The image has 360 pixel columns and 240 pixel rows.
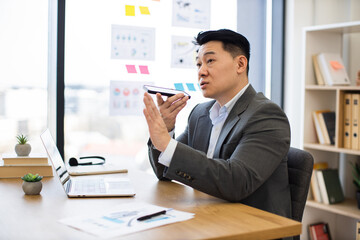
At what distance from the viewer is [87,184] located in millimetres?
1895

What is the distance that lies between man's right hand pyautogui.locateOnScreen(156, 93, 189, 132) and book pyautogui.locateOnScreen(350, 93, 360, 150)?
163cm

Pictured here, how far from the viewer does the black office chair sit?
69.7 inches

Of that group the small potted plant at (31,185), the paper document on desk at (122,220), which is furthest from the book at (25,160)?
the paper document on desk at (122,220)

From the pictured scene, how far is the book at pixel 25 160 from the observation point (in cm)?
209

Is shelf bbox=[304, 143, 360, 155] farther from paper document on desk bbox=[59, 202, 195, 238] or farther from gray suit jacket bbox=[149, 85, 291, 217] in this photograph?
paper document on desk bbox=[59, 202, 195, 238]

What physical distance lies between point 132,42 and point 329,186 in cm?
177

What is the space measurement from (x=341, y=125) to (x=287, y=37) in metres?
0.96

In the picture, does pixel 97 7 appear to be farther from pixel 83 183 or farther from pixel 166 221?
pixel 166 221

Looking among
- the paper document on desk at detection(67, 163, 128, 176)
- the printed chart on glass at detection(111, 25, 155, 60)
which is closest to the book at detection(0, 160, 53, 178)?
the paper document on desk at detection(67, 163, 128, 176)

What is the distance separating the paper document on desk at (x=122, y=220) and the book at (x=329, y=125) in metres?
2.18

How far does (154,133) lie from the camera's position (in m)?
1.61

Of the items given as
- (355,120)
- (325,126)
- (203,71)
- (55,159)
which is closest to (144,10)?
(203,71)

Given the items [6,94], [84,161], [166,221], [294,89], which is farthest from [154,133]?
[294,89]

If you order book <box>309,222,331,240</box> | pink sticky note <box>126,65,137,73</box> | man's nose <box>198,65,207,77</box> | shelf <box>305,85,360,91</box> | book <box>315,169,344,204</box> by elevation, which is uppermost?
pink sticky note <box>126,65,137,73</box>
